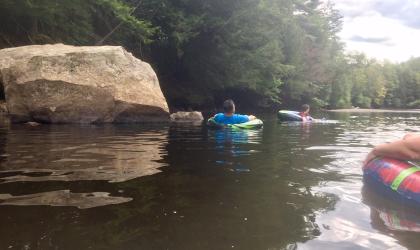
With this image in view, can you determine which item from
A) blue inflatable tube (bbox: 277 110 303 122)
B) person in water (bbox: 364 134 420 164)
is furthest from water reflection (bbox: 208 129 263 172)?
blue inflatable tube (bbox: 277 110 303 122)

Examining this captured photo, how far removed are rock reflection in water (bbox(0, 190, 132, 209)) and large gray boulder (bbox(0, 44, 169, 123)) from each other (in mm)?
8555

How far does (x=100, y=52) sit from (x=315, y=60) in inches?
Answer: 1263

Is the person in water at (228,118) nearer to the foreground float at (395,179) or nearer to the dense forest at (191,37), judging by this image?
the foreground float at (395,179)

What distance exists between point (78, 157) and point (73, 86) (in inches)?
256

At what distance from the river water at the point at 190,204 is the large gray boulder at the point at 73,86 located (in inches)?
226

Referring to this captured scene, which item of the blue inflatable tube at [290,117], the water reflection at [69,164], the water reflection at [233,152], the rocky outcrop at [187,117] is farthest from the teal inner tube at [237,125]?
the blue inflatable tube at [290,117]

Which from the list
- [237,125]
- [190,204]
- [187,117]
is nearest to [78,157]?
[190,204]

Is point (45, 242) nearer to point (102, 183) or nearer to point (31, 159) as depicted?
point (102, 183)

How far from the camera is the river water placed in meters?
2.66

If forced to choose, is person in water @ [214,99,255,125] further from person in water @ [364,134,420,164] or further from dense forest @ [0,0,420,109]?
dense forest @ [0,0,420,109]

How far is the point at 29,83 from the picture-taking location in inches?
451

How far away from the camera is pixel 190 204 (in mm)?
3453

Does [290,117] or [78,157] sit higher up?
[290,117]

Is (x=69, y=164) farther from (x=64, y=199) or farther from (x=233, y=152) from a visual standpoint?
(x=233, y=152)
